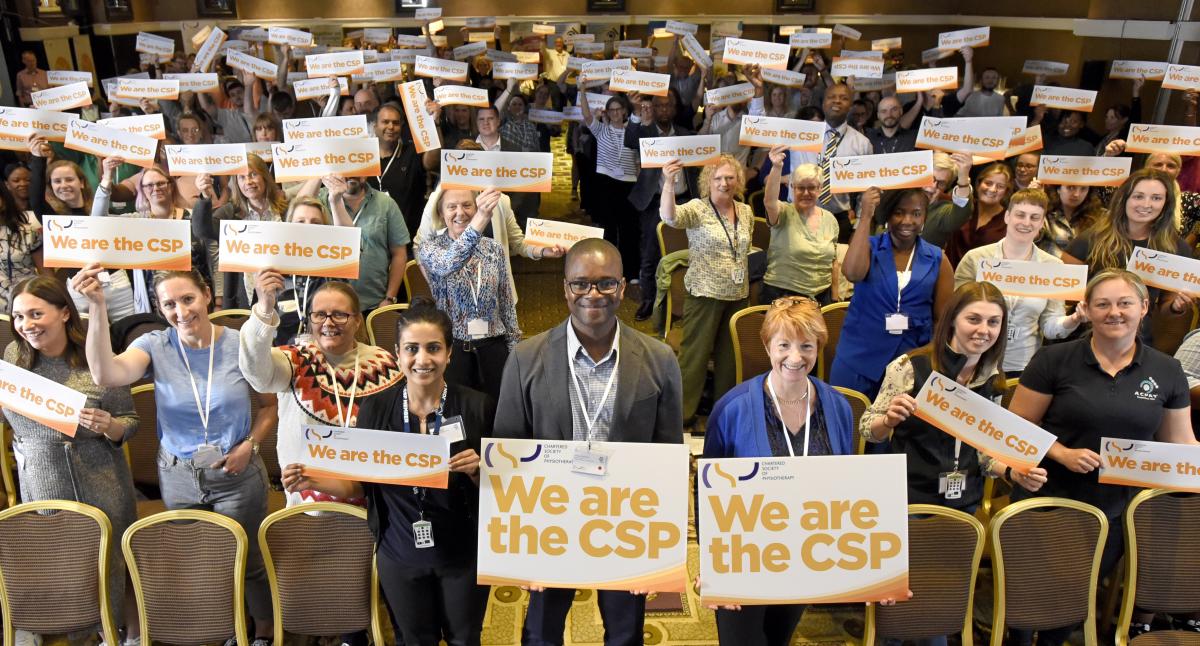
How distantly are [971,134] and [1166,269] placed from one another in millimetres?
1315

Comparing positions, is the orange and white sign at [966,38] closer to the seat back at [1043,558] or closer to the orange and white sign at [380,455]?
the seat back at [1043,558]

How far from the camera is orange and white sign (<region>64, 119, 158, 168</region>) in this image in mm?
4949

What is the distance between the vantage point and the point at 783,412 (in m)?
2.65

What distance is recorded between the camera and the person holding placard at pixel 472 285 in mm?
3803

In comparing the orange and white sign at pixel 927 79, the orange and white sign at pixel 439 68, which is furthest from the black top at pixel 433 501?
the orange and white sign at pixel 927 79

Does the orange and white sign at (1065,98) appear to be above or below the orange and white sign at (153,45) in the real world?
below

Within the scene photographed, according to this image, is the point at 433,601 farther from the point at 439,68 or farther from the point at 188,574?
the point at 439,68

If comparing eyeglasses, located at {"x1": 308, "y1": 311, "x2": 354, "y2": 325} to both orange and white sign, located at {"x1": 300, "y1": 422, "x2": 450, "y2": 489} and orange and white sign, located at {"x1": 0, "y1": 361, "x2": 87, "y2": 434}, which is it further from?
orange and white sign, located at {"x1": 0, "y1": 361, "x2": 87, "y2": 434}

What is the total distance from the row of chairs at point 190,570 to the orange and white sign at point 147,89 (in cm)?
504

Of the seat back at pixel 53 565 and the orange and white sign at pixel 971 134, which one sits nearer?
the seat back at pixel 53 565

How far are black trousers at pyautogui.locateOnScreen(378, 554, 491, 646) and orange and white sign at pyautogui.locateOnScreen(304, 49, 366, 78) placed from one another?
17.8 feet

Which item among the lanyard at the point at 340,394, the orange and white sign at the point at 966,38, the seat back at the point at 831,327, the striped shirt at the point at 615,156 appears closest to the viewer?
the lanyard at the point at 340,394

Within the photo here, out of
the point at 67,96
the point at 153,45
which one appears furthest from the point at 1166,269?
the point at 153,45

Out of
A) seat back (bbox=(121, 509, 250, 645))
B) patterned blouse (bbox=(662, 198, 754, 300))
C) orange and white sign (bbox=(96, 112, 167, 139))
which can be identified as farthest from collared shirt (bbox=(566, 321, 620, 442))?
orange and white sign (bbox=(96, 112, 167, 139))
